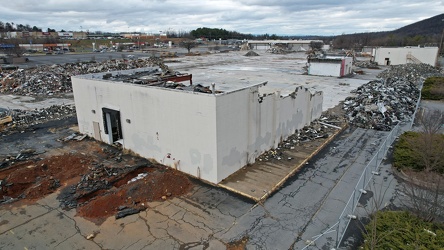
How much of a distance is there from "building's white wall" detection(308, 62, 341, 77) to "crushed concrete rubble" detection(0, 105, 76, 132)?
106 ft

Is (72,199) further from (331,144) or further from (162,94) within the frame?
(331,144)

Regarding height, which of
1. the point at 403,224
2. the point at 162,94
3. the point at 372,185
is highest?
the point at 162,94

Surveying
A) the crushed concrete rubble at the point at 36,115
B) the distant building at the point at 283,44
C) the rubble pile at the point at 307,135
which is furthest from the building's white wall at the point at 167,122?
the distant building at the point at 283,44

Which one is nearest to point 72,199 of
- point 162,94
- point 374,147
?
point 162,94

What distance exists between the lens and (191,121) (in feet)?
36.1

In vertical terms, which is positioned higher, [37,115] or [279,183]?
[37,115]

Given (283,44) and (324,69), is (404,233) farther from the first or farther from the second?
(283,44)

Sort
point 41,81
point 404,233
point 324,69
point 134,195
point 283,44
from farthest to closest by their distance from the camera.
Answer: point 283,44
point 324,69
point 41,81
point 134,195
point 404,233

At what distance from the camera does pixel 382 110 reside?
1922cm

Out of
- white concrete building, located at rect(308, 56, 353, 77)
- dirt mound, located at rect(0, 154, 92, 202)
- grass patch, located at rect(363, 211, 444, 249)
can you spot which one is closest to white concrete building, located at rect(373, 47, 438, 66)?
white concrete building, located at rect(308, 56, 353, 77)

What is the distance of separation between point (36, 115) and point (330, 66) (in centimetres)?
3547

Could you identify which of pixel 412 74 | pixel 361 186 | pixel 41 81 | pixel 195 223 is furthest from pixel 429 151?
pixel 41 81

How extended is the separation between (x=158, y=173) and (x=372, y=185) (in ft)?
27.6

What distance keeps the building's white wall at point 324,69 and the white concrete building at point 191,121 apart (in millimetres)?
26737
